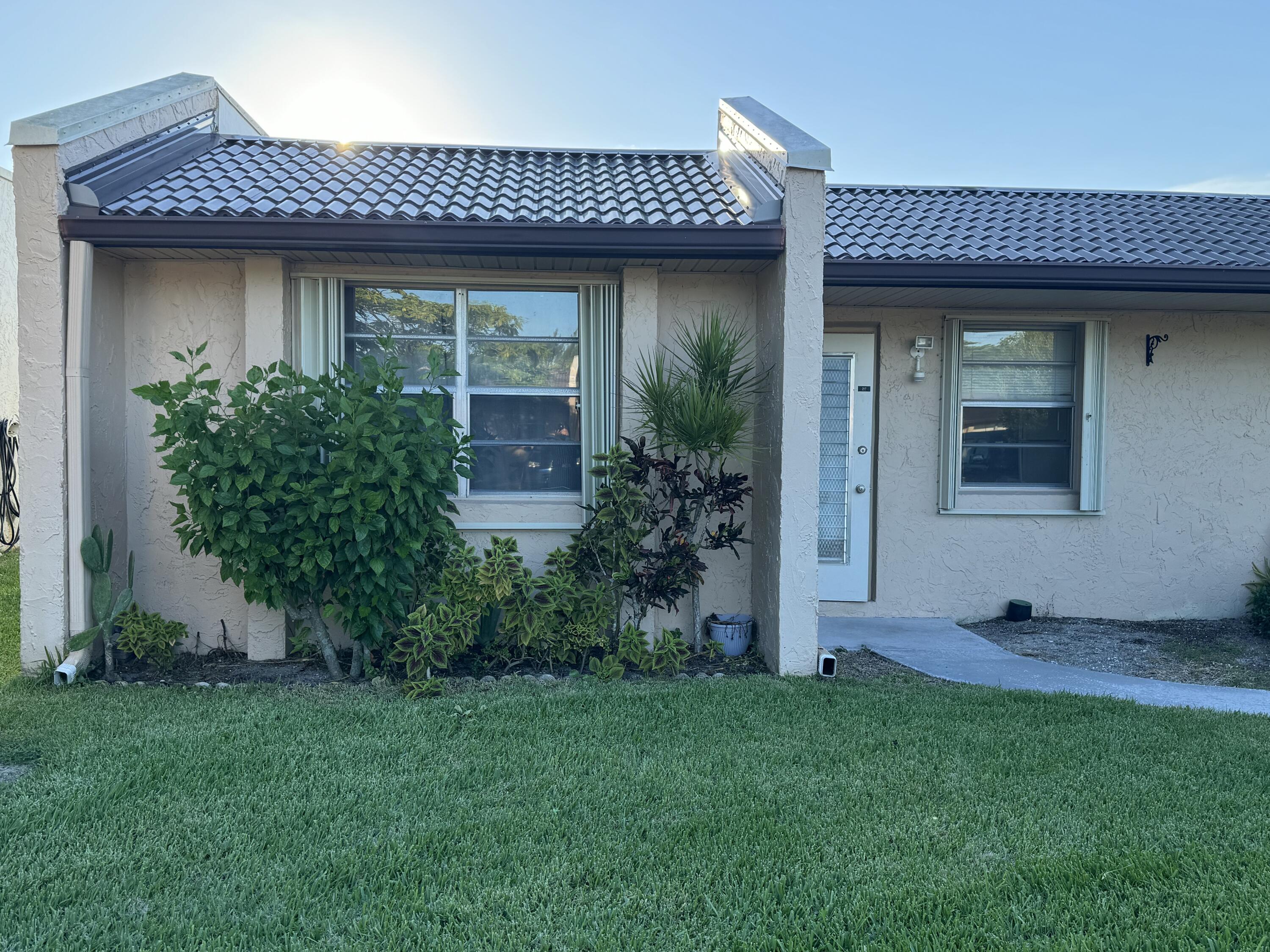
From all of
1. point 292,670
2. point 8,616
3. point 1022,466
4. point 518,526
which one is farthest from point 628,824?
point 8,616

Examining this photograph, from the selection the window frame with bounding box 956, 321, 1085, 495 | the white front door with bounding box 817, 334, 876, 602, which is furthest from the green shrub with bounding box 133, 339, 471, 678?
the window frame with bounding box 956, 321, 1085, 495

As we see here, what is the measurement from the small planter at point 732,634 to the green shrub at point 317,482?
6.64ft

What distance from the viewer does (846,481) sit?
23.6ft

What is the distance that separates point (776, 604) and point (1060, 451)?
3755 mm

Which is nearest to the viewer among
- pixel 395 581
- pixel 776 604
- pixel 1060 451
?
pixel 395 581

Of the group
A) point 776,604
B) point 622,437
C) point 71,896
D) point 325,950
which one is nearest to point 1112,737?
point 776,604

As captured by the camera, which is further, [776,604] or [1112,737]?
[776,604]

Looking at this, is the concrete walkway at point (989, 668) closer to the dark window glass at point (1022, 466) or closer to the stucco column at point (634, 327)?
the dark window glass at point (1022, 466)

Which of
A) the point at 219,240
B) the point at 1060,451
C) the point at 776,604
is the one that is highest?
the point at 219,240

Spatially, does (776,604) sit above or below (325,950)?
above

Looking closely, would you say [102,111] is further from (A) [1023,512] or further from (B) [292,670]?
(A) [1023,512]

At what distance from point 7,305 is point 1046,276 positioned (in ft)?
42.1

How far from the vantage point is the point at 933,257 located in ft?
20.1

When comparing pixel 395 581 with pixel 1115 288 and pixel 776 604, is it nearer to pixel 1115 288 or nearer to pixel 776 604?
pixel 776 604
